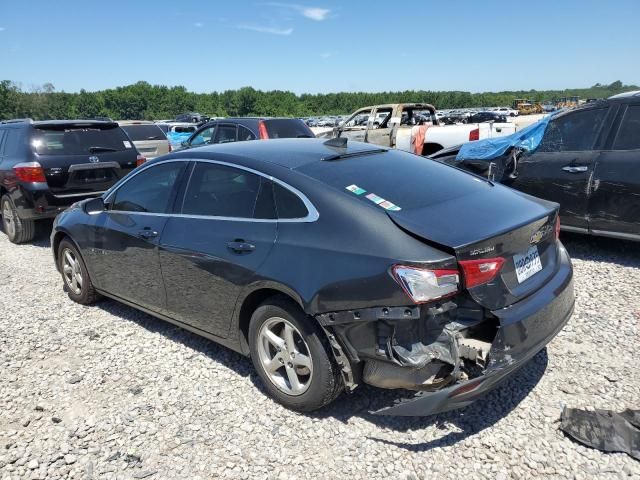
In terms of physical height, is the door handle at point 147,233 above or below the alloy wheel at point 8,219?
above

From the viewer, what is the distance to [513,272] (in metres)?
2.84

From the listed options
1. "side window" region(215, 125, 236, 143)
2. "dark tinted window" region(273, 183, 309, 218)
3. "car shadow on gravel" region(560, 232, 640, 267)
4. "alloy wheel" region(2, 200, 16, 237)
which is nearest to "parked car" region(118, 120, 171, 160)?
"side window" region(215, 125, 236, 143)

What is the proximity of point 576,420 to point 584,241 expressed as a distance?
407 cm

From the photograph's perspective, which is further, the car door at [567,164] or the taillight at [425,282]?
the car door at [567,164]

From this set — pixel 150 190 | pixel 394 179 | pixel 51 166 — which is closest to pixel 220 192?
pixel 150 190

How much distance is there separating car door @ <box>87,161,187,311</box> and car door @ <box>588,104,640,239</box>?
4356mm

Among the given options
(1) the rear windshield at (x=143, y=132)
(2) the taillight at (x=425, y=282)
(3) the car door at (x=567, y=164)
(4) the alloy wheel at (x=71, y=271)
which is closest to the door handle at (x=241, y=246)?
(2) the taillight at (x=425, y=282)

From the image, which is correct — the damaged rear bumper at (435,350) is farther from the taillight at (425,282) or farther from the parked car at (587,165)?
the parked car at (587,165)

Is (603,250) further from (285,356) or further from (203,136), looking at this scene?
(203,136)

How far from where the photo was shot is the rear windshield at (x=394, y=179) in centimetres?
304

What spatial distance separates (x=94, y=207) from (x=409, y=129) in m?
8.51

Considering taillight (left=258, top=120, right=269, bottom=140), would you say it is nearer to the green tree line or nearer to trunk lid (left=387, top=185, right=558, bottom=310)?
trunk lid (left=387, top=185, right=558, bottom=310)

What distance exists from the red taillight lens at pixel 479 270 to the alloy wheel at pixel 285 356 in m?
1.01

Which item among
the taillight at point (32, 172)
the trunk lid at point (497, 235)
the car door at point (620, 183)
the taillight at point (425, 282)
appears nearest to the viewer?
the taillight at point (425, 282)
